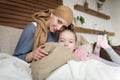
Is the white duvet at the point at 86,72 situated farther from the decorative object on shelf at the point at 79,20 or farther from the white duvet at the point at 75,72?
the decorative object on shelf at the point at 79,20

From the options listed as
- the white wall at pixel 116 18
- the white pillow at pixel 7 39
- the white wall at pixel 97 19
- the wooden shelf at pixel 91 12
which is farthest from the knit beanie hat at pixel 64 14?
the white wall at pixel 116 18

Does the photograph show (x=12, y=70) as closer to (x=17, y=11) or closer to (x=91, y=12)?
(x=17, y=11)

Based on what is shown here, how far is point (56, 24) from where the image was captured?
1.57m

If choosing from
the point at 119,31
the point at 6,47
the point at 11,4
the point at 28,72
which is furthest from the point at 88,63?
the point at 119,31

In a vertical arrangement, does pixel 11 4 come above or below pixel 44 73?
above

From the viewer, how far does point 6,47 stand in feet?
5.49

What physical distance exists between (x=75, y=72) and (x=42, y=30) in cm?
78

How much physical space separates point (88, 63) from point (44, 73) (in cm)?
23

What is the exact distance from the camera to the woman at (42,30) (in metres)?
1.51

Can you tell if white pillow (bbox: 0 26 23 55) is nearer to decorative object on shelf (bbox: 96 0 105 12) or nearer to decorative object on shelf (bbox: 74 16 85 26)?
decorative object on shelf (bbox: 74 16 85 26)

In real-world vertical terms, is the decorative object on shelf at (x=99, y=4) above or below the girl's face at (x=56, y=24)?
above

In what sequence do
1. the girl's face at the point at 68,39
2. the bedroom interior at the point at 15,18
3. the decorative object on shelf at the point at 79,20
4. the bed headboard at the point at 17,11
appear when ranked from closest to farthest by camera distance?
the girl's face at the point at 68,39 → the bedroom interior at the point at 15,18 → the bed headboard at the point at 17,11 → the decorative object on shelf at the point at 79,20

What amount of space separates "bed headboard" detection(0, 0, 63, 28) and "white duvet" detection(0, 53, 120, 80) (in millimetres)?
1089

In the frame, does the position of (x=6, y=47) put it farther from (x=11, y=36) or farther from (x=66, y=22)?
(x=66, y=22)
